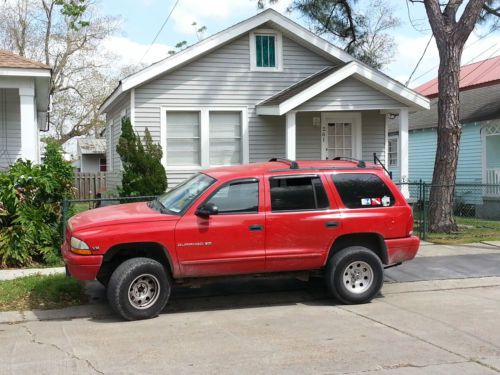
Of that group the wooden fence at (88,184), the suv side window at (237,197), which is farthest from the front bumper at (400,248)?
the wooden fence at (88,184)

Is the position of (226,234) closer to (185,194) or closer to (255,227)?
(255,227)

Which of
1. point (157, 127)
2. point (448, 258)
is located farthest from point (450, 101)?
point (157, 127)

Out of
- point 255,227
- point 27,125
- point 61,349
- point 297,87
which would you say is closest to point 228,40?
point 297,87

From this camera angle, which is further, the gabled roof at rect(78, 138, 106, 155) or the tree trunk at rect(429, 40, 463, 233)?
the gabled roof at rect(78, 138, 106, 155)

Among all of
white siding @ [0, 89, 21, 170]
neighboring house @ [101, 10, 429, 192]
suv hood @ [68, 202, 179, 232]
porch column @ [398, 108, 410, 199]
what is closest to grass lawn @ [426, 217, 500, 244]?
porch column @ [398, 108, 410, 199]

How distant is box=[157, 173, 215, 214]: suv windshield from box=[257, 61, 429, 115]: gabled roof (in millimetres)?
5917

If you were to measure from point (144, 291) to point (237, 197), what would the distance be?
1.61 metres

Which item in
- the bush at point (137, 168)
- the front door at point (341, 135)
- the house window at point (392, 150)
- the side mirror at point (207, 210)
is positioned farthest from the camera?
the house window at point (392, 150)

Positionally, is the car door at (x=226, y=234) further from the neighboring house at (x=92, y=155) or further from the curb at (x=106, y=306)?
the neighboring house at (x=92, y=155)

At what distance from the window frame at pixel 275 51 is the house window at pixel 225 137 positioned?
4.34 feet

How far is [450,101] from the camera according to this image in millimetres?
13727

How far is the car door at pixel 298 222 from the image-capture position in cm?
710

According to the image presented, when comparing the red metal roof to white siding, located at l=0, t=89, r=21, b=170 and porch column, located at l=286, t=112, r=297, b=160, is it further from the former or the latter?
white siding, located at l=0, t=89, r=21, b=170

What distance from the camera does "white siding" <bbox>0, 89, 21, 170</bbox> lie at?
14.4 m
